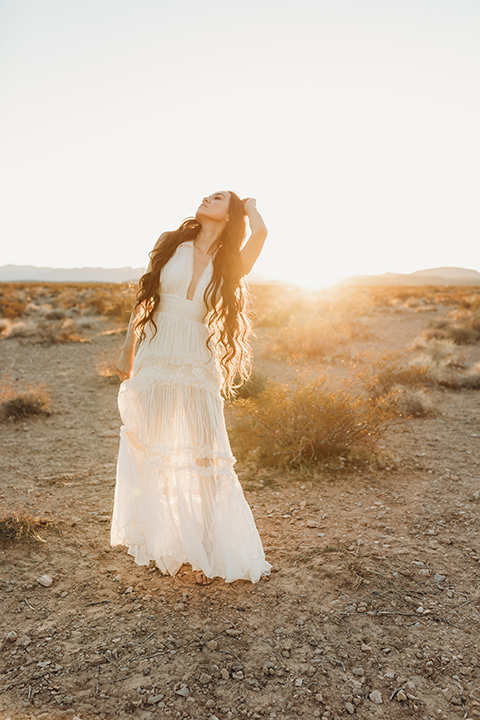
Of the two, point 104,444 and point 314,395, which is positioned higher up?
point 314,395

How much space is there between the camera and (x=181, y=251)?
9.43 feet

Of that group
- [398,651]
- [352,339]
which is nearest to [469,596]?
[398,651]

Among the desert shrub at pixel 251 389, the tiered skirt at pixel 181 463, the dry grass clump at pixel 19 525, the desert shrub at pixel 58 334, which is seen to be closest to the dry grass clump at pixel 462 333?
the desert shrub at pixel 251 389

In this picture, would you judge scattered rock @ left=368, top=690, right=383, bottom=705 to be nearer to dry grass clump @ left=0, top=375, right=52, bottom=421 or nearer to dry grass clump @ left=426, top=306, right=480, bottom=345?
Result: dry grass clump @ left=0, top=375, right=52, bottom=421

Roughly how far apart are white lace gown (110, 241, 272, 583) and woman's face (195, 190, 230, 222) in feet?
0.68

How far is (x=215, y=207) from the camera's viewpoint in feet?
9.21

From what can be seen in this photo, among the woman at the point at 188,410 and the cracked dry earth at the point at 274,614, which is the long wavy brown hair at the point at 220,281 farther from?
the cracked dry earth at the point at 274,614

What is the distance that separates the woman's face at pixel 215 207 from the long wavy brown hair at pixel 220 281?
0.04 metres

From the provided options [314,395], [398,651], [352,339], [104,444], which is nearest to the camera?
[398,651]

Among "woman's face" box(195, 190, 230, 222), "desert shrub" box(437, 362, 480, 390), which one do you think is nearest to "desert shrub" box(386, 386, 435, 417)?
"desert shrub" box(437, 362, 480, 390)

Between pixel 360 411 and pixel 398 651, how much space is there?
9.85 ft

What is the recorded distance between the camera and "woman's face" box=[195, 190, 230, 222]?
2803 millimetres

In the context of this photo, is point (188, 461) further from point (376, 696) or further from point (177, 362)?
point (376, 696)

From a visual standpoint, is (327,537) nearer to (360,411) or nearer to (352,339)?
(360,411)
